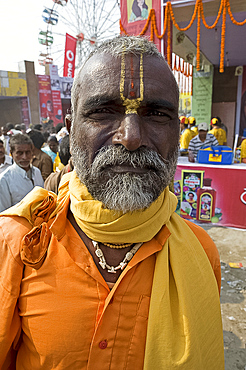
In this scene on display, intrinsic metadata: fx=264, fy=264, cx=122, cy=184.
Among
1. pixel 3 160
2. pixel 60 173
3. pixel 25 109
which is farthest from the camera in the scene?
pixel 25 109

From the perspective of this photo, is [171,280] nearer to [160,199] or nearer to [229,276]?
[160,199]

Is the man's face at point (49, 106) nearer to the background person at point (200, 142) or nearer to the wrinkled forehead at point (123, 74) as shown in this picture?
the background person at point (200, 142)

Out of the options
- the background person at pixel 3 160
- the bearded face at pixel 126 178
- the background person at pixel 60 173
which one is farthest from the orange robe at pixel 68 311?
the background person at pixel 3 160

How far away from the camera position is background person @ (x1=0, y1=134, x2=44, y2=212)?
2.57 metres

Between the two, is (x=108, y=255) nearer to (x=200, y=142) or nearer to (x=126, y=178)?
(x=126, y=178)

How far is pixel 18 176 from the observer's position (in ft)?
9.04

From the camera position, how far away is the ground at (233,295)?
2123mm

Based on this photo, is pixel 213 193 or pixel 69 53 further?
pixel 69 53

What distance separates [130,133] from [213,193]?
3.81 metres

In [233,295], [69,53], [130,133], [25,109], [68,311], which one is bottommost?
[233,295]

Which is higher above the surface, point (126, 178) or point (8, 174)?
point (126, 178)

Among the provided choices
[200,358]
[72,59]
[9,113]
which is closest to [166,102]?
[200,358]

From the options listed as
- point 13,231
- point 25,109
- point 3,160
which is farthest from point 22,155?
point 25,109

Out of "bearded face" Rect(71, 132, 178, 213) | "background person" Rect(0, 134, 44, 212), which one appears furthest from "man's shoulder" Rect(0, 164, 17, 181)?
"bearded face" Rect(71, 132, 178, 213)
